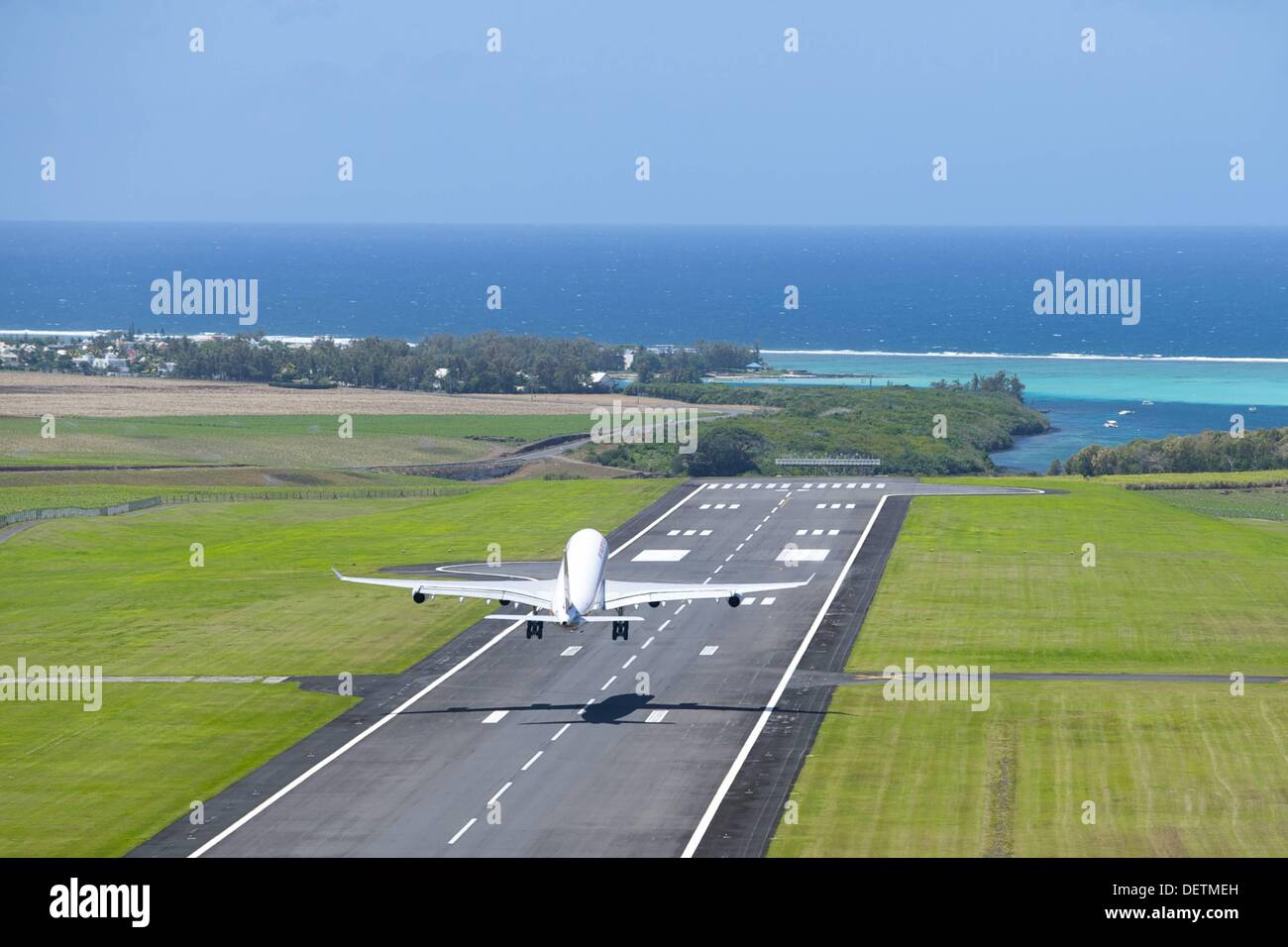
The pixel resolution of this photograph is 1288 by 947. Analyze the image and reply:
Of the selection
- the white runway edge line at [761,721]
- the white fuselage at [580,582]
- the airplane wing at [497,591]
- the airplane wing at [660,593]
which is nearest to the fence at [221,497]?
the white runway edge line at [761,721]

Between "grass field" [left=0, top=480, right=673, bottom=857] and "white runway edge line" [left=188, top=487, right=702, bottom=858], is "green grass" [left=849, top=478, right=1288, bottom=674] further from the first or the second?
"grass field" [left=0, top=480, right=673, bottom=857]

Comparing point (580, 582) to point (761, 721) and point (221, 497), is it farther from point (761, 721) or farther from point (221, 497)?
point (221, 497)

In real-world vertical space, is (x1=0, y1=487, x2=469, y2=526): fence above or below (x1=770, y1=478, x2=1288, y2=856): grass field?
above

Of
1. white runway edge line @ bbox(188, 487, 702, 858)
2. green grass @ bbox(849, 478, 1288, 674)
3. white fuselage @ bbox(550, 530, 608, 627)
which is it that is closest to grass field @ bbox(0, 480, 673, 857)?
white runway edge line @ bbox(188, 487, 702, 858)

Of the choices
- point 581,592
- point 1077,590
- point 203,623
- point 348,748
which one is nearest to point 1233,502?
point 1077,590
